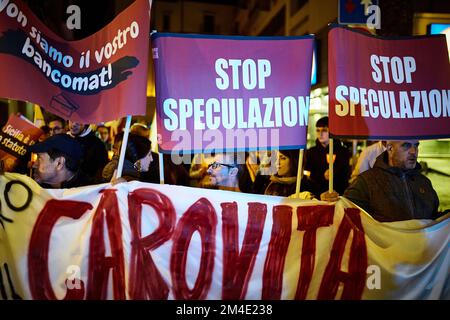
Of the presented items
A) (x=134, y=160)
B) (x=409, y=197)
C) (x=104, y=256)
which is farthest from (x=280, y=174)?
(x=104, y=256)

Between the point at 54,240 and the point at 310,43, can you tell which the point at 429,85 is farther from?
the point at 54,240

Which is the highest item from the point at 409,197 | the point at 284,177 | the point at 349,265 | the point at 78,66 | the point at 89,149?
the point at 78,66

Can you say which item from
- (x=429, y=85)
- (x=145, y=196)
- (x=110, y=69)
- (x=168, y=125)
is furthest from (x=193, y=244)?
(x=429, y=85)

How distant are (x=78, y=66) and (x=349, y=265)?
253cm

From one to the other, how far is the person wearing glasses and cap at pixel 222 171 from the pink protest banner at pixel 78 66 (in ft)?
2.81

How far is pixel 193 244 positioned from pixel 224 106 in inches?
43.1

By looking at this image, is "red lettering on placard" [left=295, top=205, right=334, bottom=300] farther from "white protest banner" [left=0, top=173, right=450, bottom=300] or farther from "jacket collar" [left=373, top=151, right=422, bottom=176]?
"jacket collar" [left=373, top=151, right=422, bottom=176]

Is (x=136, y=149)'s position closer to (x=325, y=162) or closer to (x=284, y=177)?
(x=284, y=177)

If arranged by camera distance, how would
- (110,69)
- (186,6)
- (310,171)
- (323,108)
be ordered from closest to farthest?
(110,69) → (310,171) → (323,108) → (186,6)

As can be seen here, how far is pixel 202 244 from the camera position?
127 inches

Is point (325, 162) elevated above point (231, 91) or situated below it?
below

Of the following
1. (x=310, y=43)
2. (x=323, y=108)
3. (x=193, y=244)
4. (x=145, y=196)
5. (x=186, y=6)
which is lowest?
(x=193, y=244)

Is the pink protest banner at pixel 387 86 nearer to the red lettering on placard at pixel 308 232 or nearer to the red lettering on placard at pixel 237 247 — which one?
the red lettering on placard at pixel 308 232

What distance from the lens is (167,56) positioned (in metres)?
3.58
